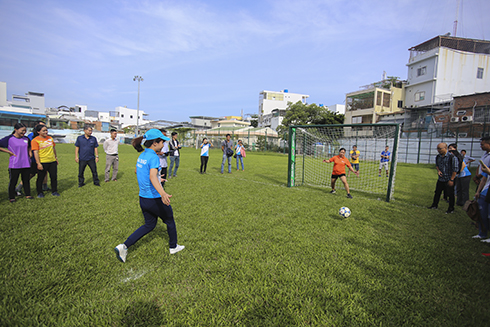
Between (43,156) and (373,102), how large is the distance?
42036 mm

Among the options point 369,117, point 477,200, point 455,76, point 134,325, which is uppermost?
point 455,76

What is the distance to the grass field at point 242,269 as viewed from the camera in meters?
2.46

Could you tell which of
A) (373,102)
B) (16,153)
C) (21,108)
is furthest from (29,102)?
(373,102)

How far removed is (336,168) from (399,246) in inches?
153

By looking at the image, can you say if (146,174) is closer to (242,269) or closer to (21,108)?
(242,269)

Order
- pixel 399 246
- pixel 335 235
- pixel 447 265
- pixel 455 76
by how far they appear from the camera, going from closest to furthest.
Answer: pixel 447 265
pixel 399 246
pixel 335 235
pixel 455 76

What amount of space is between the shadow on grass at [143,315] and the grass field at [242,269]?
0.01m

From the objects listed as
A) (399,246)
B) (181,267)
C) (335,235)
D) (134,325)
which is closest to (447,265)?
(399,246)

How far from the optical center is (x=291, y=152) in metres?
9.09

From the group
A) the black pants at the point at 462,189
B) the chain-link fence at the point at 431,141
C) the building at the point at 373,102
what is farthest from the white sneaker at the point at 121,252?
the building at the point at 373,102

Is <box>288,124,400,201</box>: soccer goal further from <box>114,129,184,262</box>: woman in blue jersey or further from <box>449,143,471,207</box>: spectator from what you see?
<box>114,129,184,262</box>: woman in blue jersey

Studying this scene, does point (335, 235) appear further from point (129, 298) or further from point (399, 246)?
point (129, 298)

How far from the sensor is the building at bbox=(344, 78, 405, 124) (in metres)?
38.6

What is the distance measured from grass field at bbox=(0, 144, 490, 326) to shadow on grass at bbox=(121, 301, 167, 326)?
1 cm
